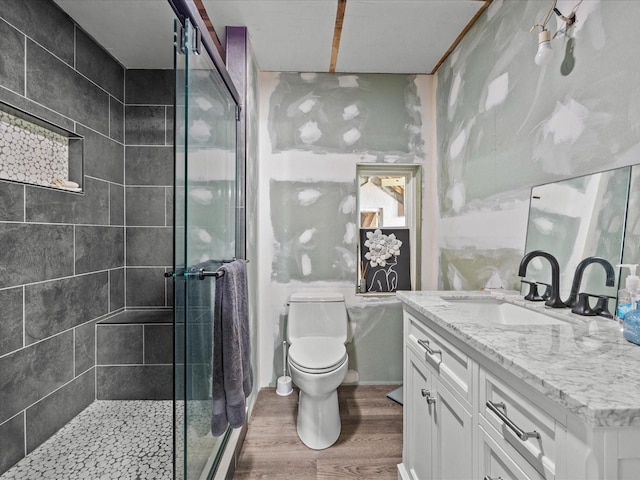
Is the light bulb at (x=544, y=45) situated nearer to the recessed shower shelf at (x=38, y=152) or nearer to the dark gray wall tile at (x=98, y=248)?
the recessed shower shelf at (x=38, y=152)

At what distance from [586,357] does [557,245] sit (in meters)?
0.71

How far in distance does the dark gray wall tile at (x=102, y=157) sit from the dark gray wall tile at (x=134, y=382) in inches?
53.2

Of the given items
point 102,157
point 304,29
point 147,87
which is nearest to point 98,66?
point 147,87

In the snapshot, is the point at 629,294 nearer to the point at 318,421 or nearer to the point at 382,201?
the point at 318,421

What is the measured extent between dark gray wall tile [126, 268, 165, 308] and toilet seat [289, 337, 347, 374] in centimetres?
117

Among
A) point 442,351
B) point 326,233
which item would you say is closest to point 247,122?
point 326,233

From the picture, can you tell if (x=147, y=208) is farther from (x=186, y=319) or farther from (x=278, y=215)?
(x=186, y=319)

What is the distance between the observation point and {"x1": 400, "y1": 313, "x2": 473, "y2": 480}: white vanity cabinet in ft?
3.14

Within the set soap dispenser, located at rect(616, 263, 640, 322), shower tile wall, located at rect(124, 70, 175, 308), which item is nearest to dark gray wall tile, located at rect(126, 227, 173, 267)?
shower tile wall, located at rect(124, 70, 175, 308)

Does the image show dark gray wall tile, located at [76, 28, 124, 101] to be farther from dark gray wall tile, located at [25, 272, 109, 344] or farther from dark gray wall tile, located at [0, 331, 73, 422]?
dark gray wall tile, located at [0, 331, 73, 422]

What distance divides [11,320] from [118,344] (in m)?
0.72

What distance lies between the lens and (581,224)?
1144mm

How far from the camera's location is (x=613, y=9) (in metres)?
1.03

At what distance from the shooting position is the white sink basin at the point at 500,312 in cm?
117
